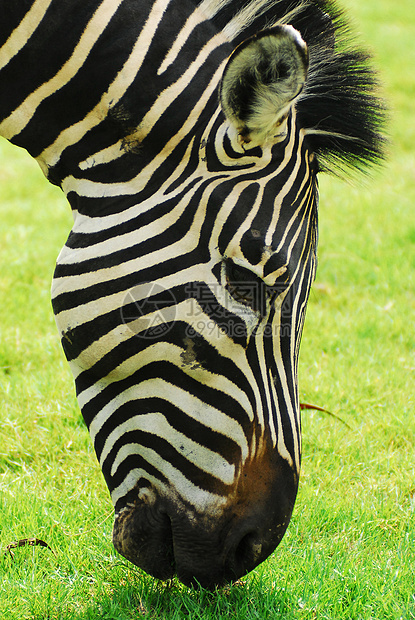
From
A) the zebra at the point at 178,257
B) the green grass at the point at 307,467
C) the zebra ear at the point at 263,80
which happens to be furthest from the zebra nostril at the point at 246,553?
the zebra ear at the point at 263,80

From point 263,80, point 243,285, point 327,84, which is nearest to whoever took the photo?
point 263,80

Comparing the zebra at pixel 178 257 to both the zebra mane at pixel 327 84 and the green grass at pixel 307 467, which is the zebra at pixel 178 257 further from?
the green grass at pixel 307 467

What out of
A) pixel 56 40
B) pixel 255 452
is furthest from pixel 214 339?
pixel 56 40

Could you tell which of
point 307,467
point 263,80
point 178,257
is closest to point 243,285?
point 178,257

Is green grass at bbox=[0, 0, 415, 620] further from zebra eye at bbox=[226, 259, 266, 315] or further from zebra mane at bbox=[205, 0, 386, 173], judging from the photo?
zebra eye at bbox=[226, 259, 266, 315]

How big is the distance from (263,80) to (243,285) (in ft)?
2.12

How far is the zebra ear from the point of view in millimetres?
1982

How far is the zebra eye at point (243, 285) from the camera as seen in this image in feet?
7.20

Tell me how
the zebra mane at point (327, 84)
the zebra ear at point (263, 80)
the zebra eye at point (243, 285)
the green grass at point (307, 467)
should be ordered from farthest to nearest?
the green grass at point (307, 467), the zebra mane at point (327, 84), the zebra eye at point (243, 285), the zebra ear at point (263, 80)

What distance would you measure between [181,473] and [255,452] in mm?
259

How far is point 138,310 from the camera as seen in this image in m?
2.22

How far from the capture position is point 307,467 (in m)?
3.62

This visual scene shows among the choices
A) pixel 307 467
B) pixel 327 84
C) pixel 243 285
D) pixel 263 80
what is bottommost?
pixel 307 467

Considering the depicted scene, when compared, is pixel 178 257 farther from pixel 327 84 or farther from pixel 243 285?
pixel 327 84
